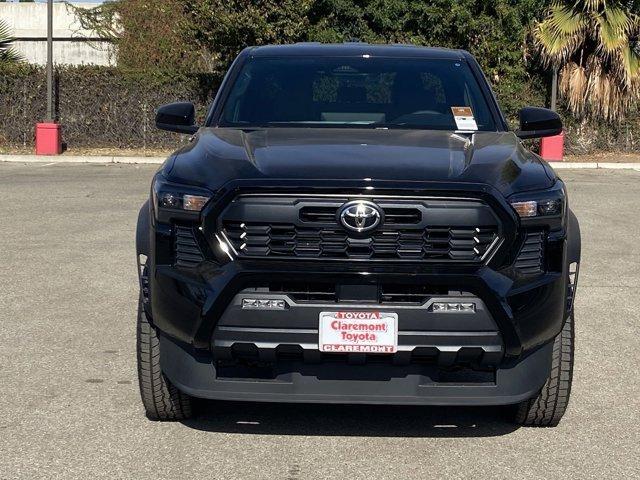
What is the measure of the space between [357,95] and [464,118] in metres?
0.63

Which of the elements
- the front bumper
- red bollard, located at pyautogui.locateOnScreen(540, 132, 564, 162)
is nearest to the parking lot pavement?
the front bumper

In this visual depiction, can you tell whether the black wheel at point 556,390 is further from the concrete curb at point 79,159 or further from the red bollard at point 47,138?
the red bollard at point 47,138

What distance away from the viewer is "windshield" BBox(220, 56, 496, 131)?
6270mm

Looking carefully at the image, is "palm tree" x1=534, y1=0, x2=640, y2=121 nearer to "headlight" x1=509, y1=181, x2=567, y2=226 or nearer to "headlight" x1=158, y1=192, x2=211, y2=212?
"headlight" x1=509, y1=181, x2=567, y2=226

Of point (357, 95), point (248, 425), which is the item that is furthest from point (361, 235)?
point (357, 95)

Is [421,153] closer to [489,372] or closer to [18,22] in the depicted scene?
[489,372]

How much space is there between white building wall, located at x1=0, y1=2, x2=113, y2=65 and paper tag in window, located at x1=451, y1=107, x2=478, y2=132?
2927 centimetres

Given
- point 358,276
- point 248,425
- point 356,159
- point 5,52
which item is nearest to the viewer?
point 358,276

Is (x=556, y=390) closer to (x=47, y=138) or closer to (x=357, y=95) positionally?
(x=357, y=95)

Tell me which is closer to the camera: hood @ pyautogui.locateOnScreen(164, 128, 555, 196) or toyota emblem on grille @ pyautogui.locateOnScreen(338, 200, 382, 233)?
toyota emblem on grille @ pyautogui.locateOnScreen(338, 200, 382, 233)

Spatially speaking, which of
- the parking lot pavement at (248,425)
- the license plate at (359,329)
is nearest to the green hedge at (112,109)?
the parking lot pavement at (248,425)

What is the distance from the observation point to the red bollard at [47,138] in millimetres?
23703

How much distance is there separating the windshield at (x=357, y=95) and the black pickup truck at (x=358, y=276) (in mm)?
1089

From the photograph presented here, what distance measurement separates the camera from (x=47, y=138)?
23766 mm
